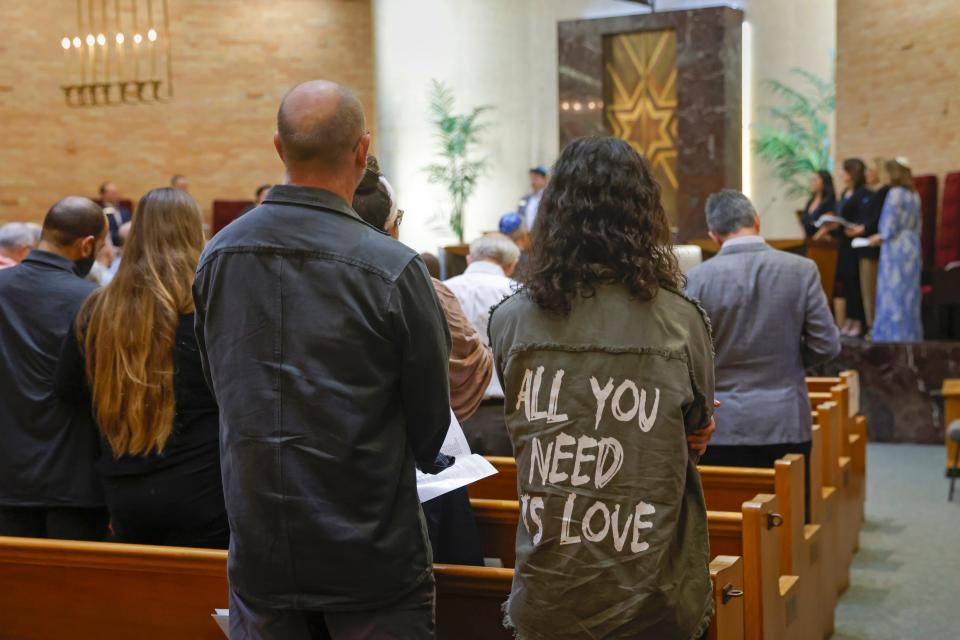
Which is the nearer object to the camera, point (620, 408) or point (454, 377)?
point (620, 408)

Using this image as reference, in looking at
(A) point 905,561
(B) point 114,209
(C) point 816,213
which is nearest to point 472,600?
(A) point 905,561

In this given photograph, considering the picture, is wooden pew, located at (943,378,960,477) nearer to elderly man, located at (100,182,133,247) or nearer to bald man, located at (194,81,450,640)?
bald man, located at (194,81,450,640)

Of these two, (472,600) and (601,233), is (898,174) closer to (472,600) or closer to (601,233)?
(472,600)

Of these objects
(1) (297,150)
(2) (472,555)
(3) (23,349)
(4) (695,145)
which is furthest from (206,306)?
(4) (695,145)

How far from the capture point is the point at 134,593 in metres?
2.77

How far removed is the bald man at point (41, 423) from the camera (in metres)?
3.24

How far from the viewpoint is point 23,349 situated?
10.7ft

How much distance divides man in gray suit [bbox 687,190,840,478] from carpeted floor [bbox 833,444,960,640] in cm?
96

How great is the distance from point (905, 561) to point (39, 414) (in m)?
4.07

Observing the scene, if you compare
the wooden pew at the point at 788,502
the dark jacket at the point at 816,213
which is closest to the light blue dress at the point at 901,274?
the dark jacket at the point at 816,213

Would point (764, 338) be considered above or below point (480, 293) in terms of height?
below

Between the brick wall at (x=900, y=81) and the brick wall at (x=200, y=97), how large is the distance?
553 centimetres

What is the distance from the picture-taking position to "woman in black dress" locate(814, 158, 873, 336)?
34.0 ft

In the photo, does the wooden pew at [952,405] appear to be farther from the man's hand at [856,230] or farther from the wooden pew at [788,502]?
the wooden pew at [788,502]
